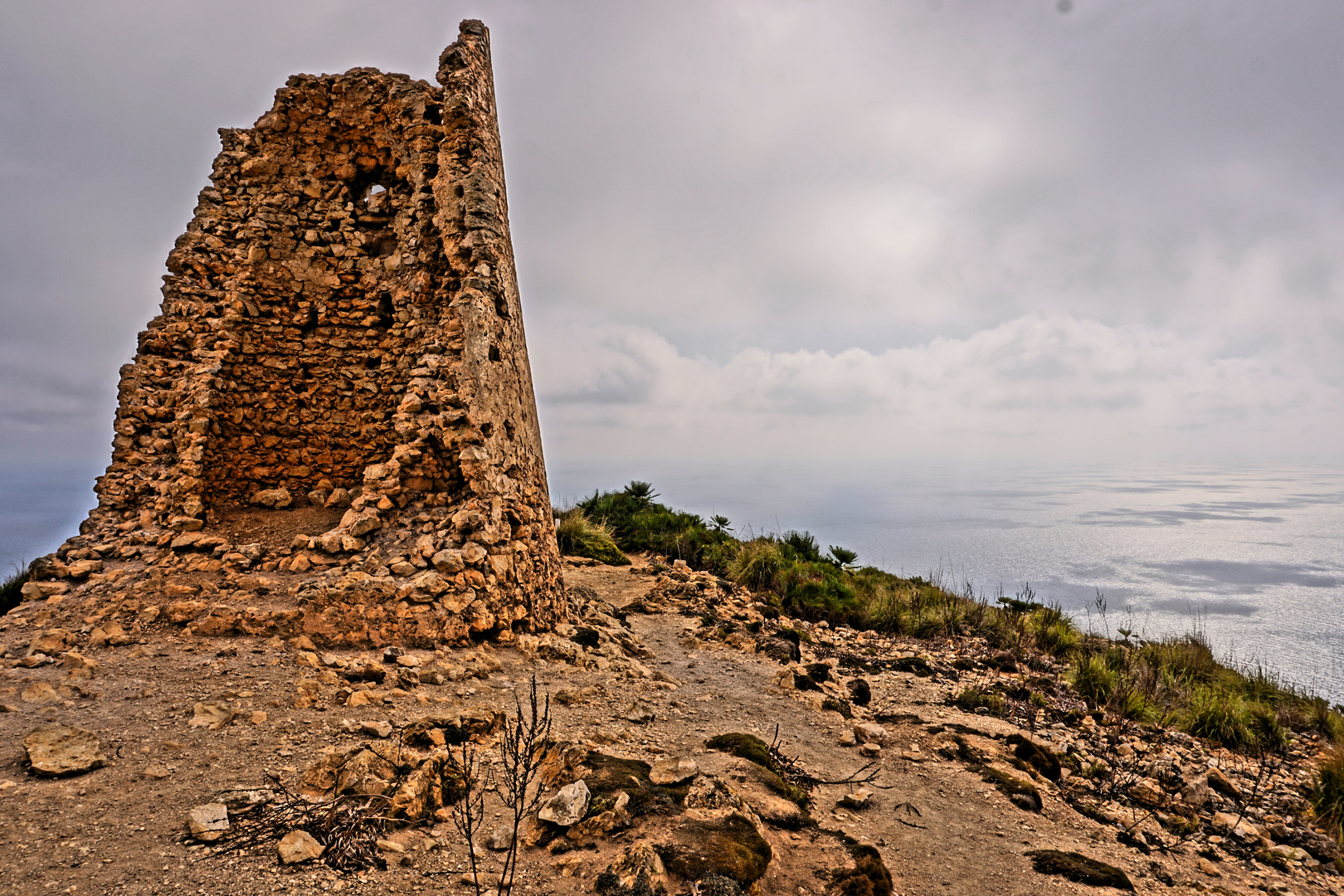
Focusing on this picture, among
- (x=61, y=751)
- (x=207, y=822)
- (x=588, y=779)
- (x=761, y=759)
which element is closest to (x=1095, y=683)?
(x=761, y=759)

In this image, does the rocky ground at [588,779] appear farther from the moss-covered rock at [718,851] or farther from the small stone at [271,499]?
the small stone at [271,499]

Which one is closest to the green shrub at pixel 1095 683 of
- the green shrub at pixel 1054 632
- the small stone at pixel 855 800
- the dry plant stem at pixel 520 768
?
the green shrub at pixel 1054 632

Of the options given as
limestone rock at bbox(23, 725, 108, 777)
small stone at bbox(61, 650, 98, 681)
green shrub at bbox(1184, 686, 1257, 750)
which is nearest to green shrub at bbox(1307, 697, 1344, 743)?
green shrub at bbox(1184, 686, 1257, 750)

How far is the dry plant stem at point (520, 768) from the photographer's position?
209cm

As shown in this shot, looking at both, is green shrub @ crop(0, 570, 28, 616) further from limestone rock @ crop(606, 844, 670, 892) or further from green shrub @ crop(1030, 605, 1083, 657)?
green shrub @ crop(1030, 605, 1083, 657)

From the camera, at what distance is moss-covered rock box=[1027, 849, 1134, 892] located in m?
2.91

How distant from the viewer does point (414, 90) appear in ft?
19.8

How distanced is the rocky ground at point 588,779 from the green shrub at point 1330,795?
0.53 ft

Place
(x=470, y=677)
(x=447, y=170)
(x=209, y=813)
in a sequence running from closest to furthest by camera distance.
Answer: (x=209, y=813) → (x=470, y=677) → (x=447, y=170)

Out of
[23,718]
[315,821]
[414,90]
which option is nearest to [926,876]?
[315,821]

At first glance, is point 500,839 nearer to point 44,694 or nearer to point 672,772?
point 672,772

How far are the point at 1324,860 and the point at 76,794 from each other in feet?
22.1

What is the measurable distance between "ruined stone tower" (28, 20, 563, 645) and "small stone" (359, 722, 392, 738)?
137cm

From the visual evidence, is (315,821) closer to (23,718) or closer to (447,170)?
(23,718)
